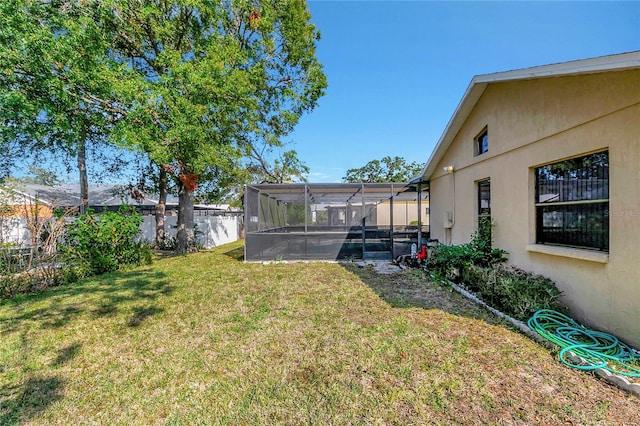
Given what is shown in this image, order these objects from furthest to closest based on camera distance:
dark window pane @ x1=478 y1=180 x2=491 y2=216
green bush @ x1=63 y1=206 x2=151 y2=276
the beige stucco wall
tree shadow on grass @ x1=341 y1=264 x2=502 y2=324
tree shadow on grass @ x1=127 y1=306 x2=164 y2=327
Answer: green bush @ x1=63 y1=206 x2=151 y2=276 < dark window pane @ x1=478 y1=180 x2=491 y2=216 < tree shadow on grass @ x1=341 y1=264 x2=502 y2=324 < tree shadow on grass @ x1=127 y1=306 x2=164 y2=327 < the beige stucco wall

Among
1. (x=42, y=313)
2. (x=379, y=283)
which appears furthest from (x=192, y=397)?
(x=379, y=283)

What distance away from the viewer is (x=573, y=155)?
374 cm

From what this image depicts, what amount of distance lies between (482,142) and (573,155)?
2911 millimetres

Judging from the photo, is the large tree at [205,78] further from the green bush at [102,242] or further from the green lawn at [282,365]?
the green lawn at [282,365]

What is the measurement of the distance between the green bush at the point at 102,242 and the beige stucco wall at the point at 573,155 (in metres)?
8.99

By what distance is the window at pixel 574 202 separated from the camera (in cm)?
342

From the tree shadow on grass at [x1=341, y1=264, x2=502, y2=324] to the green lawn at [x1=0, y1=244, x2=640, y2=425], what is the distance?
0.17ft

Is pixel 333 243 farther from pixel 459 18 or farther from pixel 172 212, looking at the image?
pixel 172 212

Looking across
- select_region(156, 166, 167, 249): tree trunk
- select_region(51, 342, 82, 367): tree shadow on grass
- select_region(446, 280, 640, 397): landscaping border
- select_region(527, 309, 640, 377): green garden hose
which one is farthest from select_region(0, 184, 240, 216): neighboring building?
select_region(527, 309, 640, 377): green garden hose

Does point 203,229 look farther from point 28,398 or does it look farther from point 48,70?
point 28,398

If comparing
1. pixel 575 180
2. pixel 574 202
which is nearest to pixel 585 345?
pixel 574 202

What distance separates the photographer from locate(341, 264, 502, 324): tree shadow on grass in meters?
4.28

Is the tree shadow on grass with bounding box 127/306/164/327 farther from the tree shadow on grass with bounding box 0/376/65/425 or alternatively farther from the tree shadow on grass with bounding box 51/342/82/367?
the tree shadow on grass with bounding box 0/376/65/425

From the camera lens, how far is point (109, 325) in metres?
3.96
